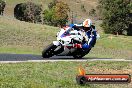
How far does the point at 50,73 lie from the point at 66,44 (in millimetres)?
6304

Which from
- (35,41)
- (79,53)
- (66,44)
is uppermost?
(66,44)


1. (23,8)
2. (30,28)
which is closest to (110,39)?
(30,28)

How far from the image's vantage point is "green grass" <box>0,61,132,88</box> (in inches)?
467

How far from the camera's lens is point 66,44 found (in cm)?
2088

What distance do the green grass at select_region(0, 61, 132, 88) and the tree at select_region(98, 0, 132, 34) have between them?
84455mm

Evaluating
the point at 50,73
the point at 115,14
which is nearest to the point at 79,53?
the point at 50,73

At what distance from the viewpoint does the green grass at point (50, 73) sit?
11.9 m

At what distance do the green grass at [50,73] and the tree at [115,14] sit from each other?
277 ft

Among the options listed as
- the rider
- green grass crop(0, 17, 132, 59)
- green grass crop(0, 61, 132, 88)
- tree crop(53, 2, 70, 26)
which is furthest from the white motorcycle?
tree crop(53, 2, 70, 26)

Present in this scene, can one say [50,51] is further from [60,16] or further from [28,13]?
[28,13]

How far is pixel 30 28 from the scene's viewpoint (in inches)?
2778

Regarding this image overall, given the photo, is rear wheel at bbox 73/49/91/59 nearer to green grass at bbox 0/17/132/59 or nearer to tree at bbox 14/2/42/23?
green grass at bbox 0/17/132/59

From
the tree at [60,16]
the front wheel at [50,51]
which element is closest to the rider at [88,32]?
the front wheel at [50,51]

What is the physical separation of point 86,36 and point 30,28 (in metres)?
50.5
